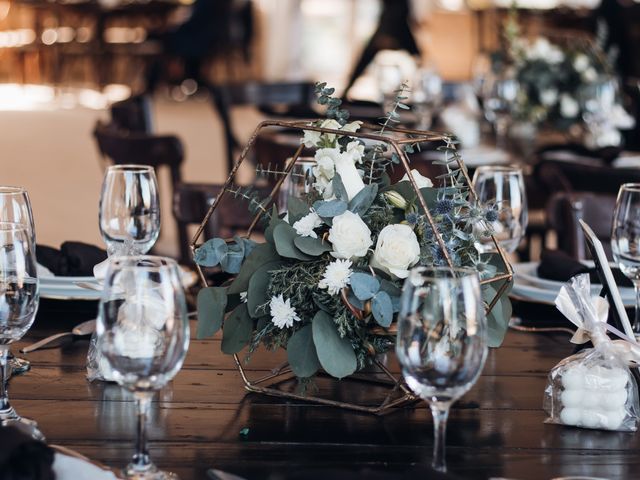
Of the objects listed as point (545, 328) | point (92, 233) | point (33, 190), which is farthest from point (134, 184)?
point (33, 190)

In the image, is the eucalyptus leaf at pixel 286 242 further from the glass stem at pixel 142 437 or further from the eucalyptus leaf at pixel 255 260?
the glass stem at pixel 142 437

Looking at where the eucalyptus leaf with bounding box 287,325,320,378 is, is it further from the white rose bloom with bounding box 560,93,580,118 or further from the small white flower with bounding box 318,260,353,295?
the white rose bloom with bounding box 560,93,580,118

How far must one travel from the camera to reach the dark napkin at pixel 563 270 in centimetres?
177

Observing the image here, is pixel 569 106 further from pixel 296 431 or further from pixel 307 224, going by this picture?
pixel 296 431

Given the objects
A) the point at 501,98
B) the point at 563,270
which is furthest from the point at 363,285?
the point at 501,98

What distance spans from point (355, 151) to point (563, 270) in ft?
2.07

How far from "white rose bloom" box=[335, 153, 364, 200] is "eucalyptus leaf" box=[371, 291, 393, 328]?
0.44ft

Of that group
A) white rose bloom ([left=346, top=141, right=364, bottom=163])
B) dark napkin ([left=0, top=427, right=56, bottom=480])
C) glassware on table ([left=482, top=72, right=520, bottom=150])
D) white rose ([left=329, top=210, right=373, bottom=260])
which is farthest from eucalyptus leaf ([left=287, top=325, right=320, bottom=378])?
glassware on table ([left=482, top=72, right=520, bottom=150])

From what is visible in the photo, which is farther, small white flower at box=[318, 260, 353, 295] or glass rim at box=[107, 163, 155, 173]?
glass rim at box=[107, 163, 155, 173]

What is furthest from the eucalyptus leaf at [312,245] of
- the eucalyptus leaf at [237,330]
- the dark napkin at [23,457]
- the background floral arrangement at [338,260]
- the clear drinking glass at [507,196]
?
the clear drinking glass at [507,196]

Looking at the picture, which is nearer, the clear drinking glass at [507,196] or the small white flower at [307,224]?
the small white flower at [307,224]

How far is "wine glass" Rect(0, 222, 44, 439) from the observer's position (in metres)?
1.14

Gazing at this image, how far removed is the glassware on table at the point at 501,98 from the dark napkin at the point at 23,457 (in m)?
3.17

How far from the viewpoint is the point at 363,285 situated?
1171 millimetres
